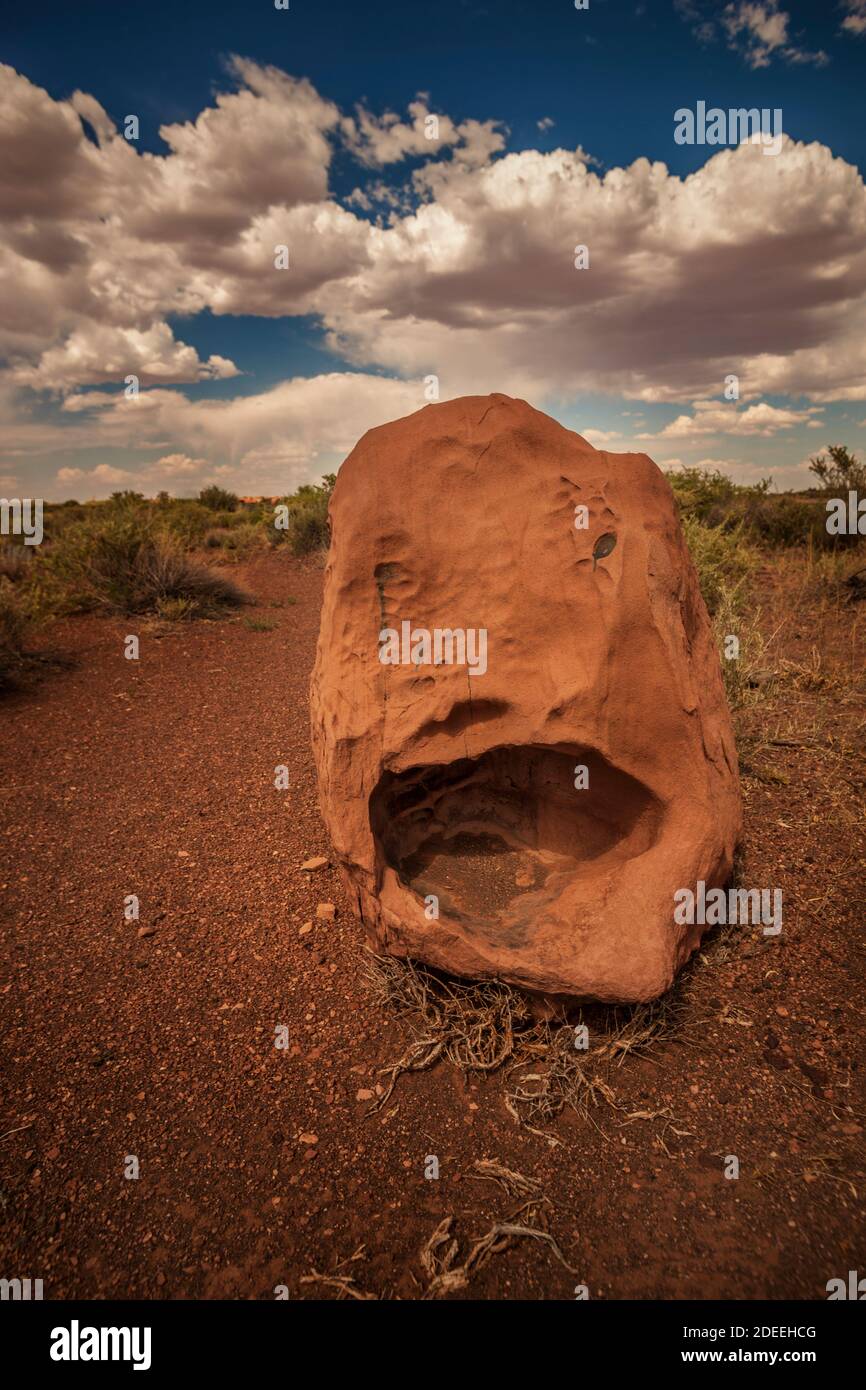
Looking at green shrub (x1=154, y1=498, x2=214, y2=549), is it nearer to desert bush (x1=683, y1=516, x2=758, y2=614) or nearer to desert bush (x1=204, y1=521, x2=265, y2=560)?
desert bush (x1=204, y1=521, x2=265, y2=560)

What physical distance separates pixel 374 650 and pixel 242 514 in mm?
22316

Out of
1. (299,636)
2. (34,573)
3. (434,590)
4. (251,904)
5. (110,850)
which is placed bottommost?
(251,904)

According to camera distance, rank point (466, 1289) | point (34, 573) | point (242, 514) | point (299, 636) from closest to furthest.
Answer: point (466, 1289)
point (299, 636)
point (34, 573)
point (242, 514)

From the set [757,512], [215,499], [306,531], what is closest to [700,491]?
[757,512]

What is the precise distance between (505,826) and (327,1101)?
5.02 feet

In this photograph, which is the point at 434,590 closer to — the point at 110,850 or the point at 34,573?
the point at 110,850

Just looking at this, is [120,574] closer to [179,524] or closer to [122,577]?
[122,577]

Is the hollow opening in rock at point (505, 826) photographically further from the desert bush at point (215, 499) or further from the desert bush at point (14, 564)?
the desert bush at point (215, 499)

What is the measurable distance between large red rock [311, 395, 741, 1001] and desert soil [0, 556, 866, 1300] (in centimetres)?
48

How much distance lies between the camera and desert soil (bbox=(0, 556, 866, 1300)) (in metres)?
2.18

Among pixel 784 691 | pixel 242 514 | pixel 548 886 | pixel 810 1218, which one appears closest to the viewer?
pixel 810 1218

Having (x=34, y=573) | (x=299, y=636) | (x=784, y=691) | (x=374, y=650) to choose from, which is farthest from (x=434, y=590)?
(x=34, y=573)

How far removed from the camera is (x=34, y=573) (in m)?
10.4

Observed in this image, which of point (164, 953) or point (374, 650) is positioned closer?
point (374, 650)
